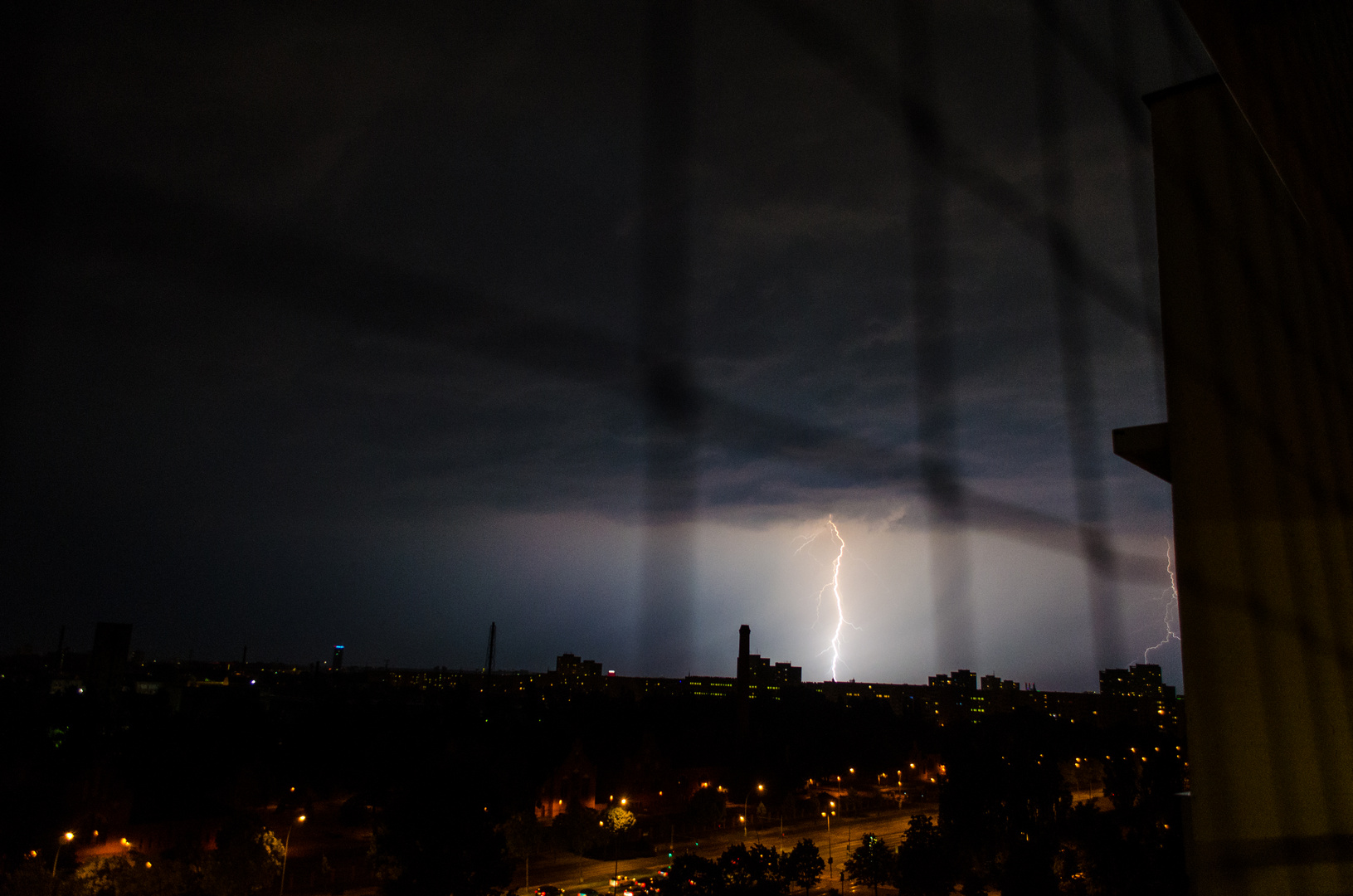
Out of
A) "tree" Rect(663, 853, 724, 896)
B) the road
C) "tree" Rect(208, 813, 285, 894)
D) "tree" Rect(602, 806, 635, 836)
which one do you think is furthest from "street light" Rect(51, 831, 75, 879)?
"tree" Rect(602, 806, 635, 836)

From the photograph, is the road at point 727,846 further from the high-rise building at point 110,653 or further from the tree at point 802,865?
the high-rise building at point 110,653

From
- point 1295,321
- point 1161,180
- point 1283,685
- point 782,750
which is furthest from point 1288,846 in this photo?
point 782,750

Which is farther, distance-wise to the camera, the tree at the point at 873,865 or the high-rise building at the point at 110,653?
the high-rise building at the point at 110,653

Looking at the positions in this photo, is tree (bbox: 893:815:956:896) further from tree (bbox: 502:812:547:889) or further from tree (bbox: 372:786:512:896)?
tree (bbox: 502:812:547:889)

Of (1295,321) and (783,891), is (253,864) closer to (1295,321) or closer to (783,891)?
(783,891)

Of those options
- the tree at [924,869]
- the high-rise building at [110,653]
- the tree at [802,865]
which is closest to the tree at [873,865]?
the tree at [924,869]

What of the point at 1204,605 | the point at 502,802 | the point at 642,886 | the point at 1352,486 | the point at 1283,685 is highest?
the point at 1352,486
